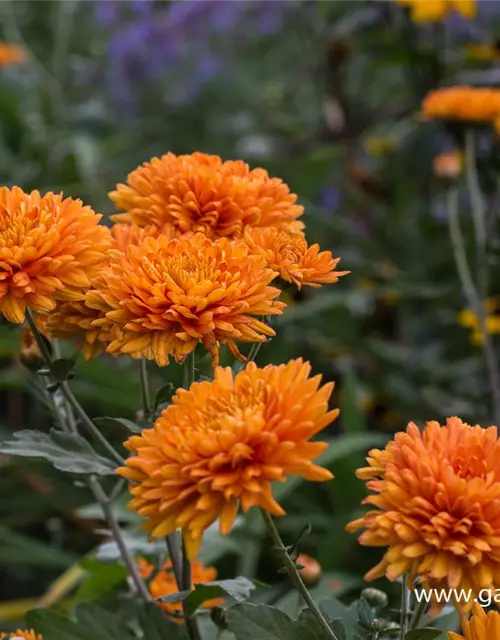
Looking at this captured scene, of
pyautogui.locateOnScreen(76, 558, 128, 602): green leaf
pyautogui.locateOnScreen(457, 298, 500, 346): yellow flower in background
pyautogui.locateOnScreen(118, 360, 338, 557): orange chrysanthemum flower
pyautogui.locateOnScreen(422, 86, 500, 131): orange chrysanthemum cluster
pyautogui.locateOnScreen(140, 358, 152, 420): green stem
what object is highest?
pyautogui.locateOnScreen(422, 86, 500, 131): orange chrysanthemum cluster

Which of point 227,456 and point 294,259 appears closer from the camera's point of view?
point 227,456

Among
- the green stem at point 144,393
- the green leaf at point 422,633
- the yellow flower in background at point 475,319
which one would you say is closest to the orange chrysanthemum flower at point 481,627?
the green leaf at point 422,633

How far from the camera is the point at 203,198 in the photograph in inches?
22.0

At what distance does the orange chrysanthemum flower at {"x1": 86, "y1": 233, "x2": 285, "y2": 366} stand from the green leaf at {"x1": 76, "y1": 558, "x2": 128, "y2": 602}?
35cm

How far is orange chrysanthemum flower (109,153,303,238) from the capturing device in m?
0.56

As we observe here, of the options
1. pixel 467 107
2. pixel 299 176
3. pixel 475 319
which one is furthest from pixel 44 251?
pixel 299 176

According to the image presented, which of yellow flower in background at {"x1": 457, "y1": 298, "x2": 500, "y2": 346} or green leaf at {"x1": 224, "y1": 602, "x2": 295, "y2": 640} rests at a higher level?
yellow flower in background at {"x1": 457, "y1": 298, "x2": 500, "y2": 346}

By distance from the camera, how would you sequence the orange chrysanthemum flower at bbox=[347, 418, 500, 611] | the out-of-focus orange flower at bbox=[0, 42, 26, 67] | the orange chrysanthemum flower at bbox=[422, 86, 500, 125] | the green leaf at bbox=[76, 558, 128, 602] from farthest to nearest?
the out-of-focus orange flower at bbox=[0, 42, 26, 67], the orange chrysanthemum flower at bbox=[422, 86, 500, 125], the green leaf at bbox=[76, 558, 128, 602], the orange chrysanthemum flower at bbox=[347, 418, 500, 611]

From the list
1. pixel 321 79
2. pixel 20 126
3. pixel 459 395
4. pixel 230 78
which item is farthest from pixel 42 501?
pixel 230 78

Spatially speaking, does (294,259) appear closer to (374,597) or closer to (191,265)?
(191,265)

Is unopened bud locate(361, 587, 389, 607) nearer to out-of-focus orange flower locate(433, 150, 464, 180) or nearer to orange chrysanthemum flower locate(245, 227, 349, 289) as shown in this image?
orange chrysanthemum flower locate(245, 227, 349, 289)

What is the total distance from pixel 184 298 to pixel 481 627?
22 cm

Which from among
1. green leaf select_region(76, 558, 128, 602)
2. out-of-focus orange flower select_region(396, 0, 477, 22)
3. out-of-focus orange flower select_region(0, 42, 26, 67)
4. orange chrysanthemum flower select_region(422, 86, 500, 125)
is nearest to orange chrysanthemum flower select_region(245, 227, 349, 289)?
green leaf select_region(76, 558, 128, 602)

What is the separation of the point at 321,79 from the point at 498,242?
2.55ft
